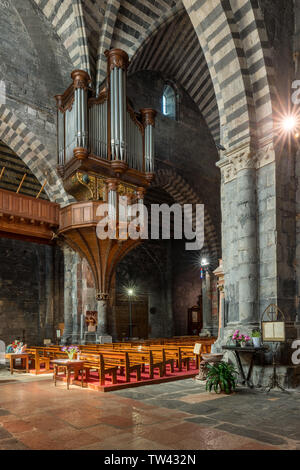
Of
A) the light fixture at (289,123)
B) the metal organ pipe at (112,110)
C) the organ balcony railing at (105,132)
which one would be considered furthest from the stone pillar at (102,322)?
the light fixture at (289,123)

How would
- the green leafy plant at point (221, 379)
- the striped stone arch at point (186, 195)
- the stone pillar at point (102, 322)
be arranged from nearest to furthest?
the green leafy plant at point (221, 379) < the stone pillar at point (102, 322) < the striped stone arch at point (186, 195)

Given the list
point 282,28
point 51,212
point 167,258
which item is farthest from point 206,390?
point 167,258

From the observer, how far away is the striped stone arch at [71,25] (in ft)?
48.1

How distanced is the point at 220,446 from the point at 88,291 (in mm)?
11130

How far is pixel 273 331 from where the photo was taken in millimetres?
7004

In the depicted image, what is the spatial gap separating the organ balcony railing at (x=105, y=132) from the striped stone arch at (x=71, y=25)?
1.51 meters

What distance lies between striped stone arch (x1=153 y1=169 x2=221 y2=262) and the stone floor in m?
13.4

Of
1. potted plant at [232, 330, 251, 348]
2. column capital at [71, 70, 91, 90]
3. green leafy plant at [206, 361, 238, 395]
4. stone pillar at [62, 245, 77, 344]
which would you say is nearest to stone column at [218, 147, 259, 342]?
potted plant at [232, 330, 251, 348]

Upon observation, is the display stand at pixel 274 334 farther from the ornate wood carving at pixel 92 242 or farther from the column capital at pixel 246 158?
the ornate wood carving at pixel 92 242

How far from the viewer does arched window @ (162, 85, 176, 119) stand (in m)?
20.6

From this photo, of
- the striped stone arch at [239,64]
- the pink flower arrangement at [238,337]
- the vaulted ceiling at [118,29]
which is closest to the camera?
the pink flower arrangement at [238,337]

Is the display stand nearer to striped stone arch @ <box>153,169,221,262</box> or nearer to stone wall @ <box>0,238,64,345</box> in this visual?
striped stone arch @ <box>153,169,221,262</box>
